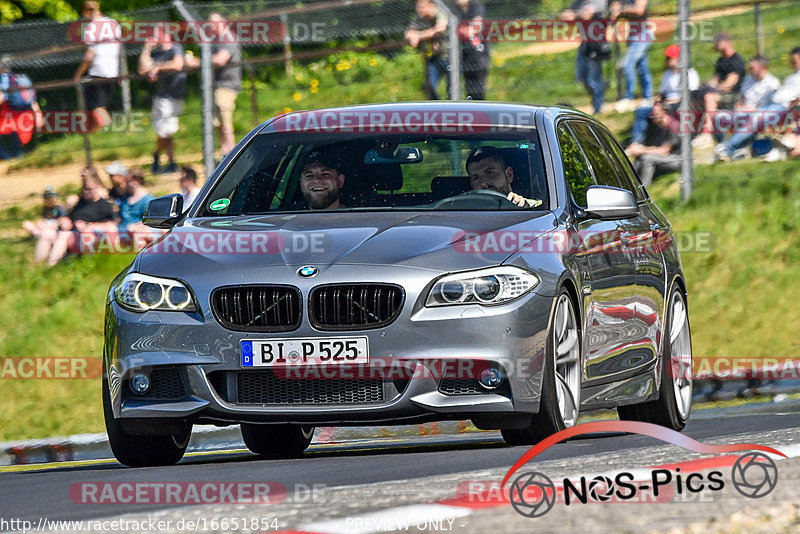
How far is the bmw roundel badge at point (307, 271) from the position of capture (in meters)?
7.28

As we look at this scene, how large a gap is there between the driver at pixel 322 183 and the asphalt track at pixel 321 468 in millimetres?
1307

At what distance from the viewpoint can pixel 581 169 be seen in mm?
8977

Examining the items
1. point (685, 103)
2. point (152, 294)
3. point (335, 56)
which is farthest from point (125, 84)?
point (152, 294)

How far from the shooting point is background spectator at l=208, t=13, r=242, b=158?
17.6 m

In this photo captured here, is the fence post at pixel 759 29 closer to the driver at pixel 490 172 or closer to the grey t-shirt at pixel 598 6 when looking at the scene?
the grey t-shirt at pixel 598 6

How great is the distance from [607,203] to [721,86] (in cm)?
924

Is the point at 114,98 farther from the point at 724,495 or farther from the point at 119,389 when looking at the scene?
the point at 724,495

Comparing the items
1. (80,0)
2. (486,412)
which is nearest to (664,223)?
(486,412)

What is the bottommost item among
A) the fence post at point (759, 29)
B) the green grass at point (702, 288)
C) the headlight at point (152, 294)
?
the green grass at point (702, 288)

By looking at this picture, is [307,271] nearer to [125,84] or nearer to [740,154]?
[740,154]

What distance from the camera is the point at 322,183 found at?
28.1 ft

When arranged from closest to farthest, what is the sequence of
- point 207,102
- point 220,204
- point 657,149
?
1. point 220,204
2. point 657,149
3. point 207,102

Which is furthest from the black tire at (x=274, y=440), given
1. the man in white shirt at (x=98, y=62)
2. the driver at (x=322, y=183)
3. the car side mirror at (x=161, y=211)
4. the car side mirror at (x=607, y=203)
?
the man in white shirt at (x=98, y=62)

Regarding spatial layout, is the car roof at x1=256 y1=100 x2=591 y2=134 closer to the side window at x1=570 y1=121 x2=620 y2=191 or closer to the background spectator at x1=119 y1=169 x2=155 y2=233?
the side window at x1=570 y1=121 x2=620 y2=191
